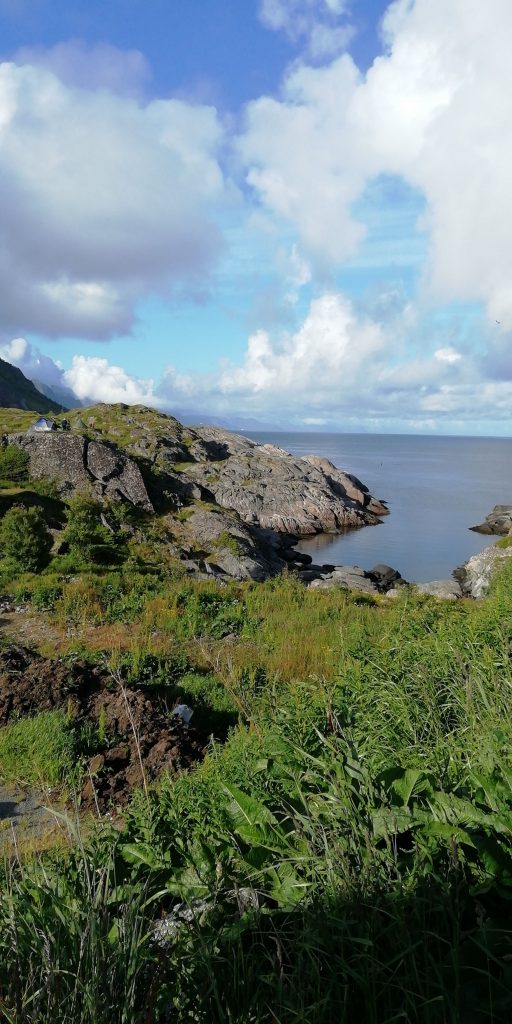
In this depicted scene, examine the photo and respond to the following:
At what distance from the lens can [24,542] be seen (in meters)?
19.8

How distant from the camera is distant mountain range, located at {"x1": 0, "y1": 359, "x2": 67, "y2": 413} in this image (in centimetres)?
14650

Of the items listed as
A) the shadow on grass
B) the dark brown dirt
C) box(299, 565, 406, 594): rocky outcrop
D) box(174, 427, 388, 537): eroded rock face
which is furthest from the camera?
box(174, 427, 388, 537): eroded rock face

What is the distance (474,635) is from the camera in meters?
7.42

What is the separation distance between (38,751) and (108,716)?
1.02 metres

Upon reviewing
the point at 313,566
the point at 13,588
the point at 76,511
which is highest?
the point at 76,511

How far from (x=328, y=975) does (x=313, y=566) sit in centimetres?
3889

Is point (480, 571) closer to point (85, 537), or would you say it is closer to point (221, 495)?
point (85, 537)

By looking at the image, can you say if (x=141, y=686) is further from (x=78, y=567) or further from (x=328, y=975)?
(x=78, y=567)

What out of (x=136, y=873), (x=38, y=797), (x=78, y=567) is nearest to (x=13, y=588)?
(x=78, y=567)

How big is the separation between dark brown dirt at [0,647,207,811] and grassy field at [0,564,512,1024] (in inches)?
61.3

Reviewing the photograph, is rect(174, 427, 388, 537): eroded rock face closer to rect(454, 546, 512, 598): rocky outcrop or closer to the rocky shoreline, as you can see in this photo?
the rocky shoreline

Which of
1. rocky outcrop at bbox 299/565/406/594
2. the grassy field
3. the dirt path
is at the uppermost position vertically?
the grassy field

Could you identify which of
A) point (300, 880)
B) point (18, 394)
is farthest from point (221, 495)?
point (18, 394)

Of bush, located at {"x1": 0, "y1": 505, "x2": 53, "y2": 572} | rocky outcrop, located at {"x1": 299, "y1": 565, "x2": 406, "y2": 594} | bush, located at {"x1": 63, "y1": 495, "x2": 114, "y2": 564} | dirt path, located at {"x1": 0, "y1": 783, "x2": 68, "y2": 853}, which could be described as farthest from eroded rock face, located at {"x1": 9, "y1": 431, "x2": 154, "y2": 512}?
dirt path, located at {"x1": 0, "y1": 783, "x2": 68, "y2": 853}
